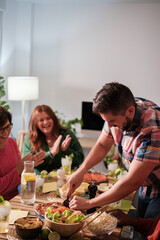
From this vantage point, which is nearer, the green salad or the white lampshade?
the green salad

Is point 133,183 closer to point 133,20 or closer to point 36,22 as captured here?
point 133,20

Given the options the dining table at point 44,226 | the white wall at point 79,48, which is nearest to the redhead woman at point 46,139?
the dining table at point 44,226

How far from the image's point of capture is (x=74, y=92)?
192 inches

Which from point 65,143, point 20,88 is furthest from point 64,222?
point 20,88

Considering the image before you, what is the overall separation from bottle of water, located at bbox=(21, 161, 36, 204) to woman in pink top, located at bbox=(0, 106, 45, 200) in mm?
269

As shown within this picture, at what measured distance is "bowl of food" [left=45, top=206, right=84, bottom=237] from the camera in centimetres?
138

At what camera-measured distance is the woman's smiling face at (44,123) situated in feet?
9.64

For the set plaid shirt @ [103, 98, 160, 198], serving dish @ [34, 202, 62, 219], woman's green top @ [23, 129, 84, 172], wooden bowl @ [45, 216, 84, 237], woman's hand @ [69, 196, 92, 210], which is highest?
plaid shirt @ [103, 98, 160, 198]

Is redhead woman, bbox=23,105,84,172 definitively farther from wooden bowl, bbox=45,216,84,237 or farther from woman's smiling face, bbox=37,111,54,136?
wooden bowl, bbox=45,216,84,237

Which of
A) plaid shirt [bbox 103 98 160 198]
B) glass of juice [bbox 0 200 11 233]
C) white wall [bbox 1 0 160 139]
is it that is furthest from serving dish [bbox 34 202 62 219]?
white wall [bbox 1 0 160 139]

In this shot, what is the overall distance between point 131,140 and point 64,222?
645mm

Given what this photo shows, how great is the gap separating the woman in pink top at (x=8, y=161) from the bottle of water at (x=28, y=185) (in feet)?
0.88

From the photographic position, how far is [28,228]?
1387 millimetres

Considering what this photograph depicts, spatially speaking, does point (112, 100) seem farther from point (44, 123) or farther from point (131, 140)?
point (44, 123)
